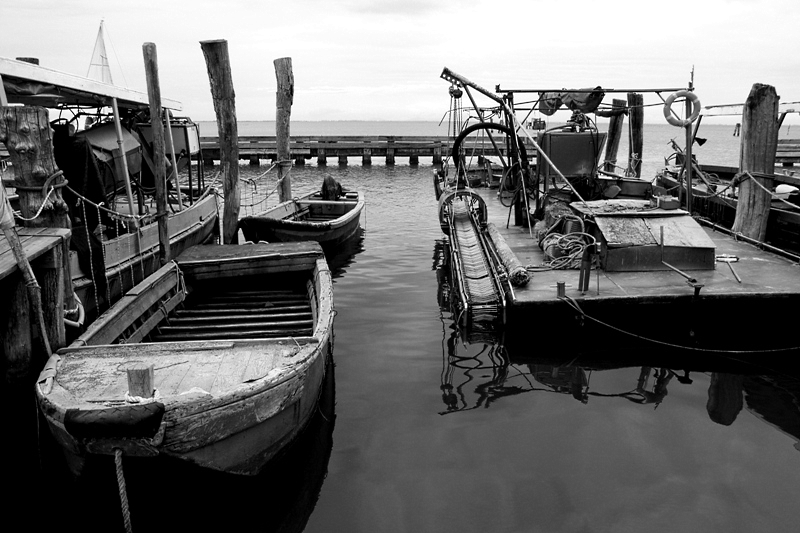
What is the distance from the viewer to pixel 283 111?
54.7 ft

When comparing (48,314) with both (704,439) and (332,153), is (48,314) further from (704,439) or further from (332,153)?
(332,153)

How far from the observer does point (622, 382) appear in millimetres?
7008

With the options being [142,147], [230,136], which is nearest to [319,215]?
[230,136]

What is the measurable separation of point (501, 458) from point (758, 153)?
945cm

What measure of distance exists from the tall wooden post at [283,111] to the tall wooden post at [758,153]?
10926mm

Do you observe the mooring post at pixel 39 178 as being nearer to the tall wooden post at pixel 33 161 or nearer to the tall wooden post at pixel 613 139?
the tall wooden post at pixel 33 161

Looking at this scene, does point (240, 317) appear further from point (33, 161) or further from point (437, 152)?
point (437, 152)

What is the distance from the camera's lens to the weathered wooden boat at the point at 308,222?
39.8 feet

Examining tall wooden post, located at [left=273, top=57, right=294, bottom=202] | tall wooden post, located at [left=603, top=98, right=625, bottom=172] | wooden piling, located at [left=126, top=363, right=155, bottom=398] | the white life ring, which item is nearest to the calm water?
wooden piling, located at [left=126, top=363, right=155, bottom=398]

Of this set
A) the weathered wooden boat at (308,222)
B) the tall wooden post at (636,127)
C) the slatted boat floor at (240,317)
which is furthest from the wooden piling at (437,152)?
the slatted boat floor at (240,317)

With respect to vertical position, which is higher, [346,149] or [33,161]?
[33,161]

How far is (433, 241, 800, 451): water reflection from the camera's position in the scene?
649 centimetres

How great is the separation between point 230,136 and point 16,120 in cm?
553

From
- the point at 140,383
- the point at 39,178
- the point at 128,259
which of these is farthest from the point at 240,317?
the point at 140,383
